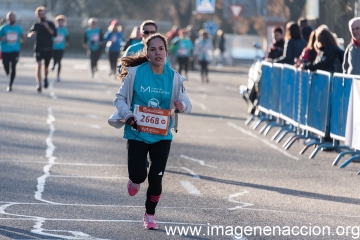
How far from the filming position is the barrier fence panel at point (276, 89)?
17938 millimetres

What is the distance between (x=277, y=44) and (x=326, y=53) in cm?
503

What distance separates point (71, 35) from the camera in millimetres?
67875

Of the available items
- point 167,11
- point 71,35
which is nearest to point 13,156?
point 71,35

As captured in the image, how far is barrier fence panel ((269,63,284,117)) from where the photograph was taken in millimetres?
17938

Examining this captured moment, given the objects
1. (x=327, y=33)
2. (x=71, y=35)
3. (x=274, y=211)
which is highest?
(x=327, y=33)

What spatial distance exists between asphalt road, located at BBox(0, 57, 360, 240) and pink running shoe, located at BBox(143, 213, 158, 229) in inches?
3.1

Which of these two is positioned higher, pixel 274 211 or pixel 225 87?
pixel 274 211

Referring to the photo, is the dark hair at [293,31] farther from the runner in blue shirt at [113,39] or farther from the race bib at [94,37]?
the runner in blue shirt at [113,39]

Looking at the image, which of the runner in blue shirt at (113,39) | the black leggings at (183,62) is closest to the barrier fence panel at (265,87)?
the runner in blue shirt at (113,39)

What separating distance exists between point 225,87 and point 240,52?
22.5 meters

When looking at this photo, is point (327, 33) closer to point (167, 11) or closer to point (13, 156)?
point (13, 156)

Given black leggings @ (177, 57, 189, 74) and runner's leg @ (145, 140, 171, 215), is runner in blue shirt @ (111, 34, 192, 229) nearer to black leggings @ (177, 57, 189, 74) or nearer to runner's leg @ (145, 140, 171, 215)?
runner's leg @ (145, 140, 171, 215)

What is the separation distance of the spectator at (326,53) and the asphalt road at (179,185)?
129 centimetres

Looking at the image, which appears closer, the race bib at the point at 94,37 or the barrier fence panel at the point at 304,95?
the barrier fence panel at the point at 304,95
